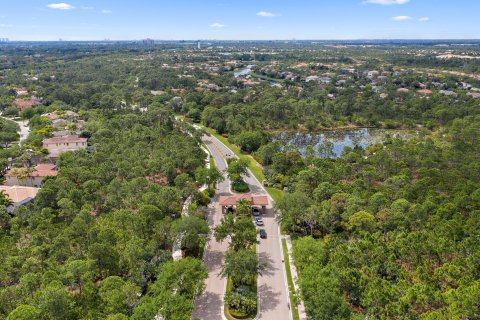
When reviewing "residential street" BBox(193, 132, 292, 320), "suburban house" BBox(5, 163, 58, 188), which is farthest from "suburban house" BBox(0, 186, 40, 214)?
"residential street" BBox(193, 132, 292, 320)

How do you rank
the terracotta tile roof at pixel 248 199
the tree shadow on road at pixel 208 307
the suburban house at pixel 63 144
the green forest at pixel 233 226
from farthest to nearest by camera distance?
the suburban house at pixel 63 144
the terracotta tile roof at pixel 248 199
the tree shadow on road at pixel 208 307
the green forest at pixel 233 226

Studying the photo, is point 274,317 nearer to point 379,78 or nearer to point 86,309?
point 86,309

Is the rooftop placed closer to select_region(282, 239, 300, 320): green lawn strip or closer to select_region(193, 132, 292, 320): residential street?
select_region(193, 132, 292, 320): residential street

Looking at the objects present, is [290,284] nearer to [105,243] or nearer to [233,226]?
[233,226]

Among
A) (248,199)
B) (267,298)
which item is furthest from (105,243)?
(248,199)

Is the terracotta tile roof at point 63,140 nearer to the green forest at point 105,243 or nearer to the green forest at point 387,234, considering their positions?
the green forest at point 105,243

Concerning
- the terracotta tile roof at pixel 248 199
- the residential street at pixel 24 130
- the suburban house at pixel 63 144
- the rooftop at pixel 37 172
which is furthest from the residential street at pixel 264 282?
the residential street at pixel 24 130
